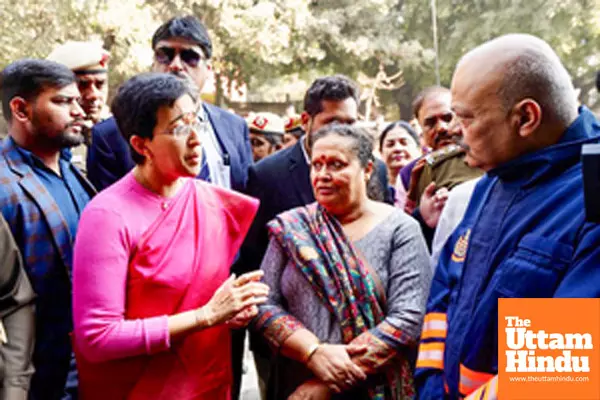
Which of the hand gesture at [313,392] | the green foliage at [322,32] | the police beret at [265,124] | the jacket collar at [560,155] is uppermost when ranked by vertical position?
the green foliage at [322,32]

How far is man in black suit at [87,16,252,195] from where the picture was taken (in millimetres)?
2984

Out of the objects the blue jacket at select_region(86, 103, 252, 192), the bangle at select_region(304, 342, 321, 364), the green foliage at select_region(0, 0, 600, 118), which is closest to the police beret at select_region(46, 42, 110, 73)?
the blue jacket at select_region(86, 103, 252, 192)

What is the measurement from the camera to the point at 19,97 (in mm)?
2725

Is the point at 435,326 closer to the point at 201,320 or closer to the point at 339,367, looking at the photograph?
the point at 339,367

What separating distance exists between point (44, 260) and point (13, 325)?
0.39m

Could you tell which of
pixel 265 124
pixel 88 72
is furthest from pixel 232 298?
pixel 265 124

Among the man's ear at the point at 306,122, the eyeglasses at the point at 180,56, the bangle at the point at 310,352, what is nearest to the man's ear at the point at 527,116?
the bangle at the point at 310,352

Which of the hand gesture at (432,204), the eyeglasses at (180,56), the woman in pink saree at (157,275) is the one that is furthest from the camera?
the eyeglasses at (180,56)

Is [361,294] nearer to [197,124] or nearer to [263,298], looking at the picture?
[263,298]

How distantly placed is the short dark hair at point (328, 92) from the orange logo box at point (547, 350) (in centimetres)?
183

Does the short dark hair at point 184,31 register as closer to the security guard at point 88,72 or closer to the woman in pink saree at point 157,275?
the security guard at point 88,72

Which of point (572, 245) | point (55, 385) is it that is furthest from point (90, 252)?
point (572, 245)

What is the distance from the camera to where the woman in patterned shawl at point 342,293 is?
242 centimetres

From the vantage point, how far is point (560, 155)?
165 cm
